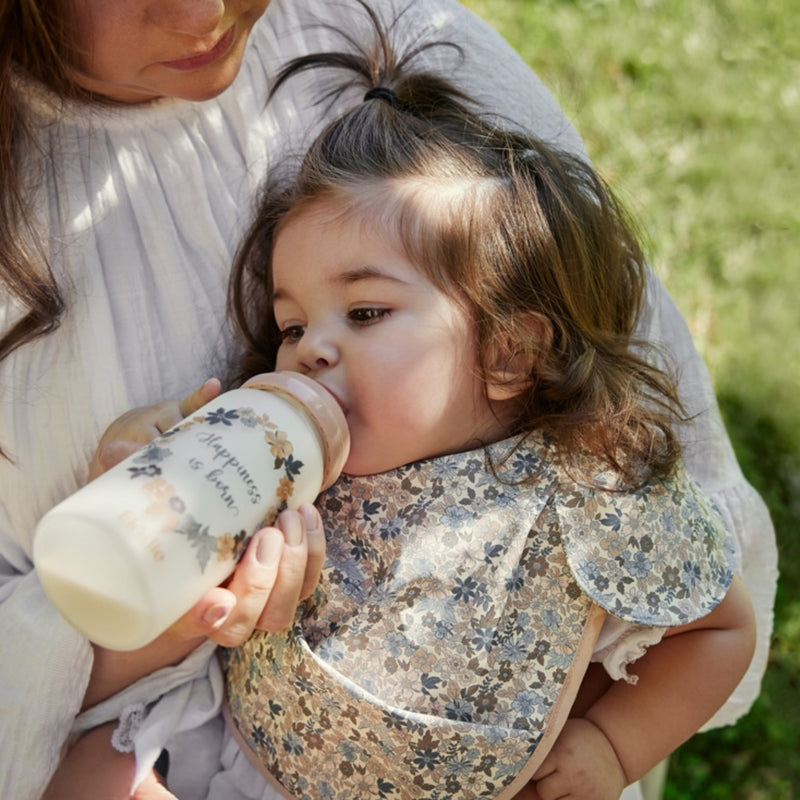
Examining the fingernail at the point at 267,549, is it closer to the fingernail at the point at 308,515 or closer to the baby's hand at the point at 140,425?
the fingernail at the point at 308,515

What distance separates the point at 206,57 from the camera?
1.67 meters

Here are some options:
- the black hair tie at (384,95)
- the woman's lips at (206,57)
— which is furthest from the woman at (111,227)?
the black hair tie at (384,95)

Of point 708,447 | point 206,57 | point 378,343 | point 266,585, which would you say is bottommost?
point 708,447

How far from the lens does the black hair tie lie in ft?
6.31

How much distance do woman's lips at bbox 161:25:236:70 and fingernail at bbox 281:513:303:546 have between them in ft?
2.25

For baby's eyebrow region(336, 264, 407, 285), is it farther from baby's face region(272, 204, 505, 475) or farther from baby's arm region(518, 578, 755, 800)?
baby's arm region(518, 578, 755, 800)

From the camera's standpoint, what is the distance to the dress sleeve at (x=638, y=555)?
169cm

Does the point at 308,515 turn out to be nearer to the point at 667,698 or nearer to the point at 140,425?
the point at 140,425

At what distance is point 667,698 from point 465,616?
1.23ft

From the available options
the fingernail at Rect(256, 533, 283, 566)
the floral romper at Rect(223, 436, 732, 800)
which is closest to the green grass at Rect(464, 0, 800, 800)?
the floral romper at Rect(223, 436, 732, 800)

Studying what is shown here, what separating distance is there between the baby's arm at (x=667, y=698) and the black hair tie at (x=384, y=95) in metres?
0.96

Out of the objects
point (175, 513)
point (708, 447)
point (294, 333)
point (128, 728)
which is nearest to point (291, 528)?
point (175, 513)

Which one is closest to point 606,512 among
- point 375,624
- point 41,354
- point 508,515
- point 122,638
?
point 508,515

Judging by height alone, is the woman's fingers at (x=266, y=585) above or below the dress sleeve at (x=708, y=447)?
above
